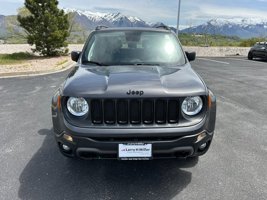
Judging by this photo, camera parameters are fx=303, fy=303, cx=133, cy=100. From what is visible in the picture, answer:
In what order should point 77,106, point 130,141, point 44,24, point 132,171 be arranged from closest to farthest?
1. point 130,141
2. point 77,106
3. point 132,171
4. point 44,24

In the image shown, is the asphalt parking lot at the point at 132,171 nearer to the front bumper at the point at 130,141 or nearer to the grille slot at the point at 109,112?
the front bumper at the point at 130,141

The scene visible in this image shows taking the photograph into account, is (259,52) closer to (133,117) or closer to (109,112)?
(133,117)

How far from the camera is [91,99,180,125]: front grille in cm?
Answer: 306

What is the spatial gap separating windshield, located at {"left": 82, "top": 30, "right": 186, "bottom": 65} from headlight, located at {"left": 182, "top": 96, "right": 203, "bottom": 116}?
3.50 ft

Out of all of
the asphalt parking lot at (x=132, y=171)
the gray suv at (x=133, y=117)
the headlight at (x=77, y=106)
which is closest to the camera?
the gray suv at (x=133, y=117)

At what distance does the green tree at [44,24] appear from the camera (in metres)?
17.0

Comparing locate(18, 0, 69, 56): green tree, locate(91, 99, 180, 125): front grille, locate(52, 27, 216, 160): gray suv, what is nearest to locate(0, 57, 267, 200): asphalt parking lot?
locate(52, 27, 216, 160): gray suv

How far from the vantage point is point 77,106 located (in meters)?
3.16

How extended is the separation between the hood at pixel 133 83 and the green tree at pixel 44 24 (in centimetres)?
1455

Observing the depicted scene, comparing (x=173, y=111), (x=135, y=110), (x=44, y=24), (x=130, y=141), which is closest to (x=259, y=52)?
(x=44, y=24)

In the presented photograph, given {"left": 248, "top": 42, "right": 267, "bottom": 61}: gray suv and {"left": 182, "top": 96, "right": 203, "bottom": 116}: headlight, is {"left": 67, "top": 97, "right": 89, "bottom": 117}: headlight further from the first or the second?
{"left": 248, "top": 42, "right": 267, "bottom": 61}: gray suv

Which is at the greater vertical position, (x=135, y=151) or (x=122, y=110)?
(x=122, y=110)

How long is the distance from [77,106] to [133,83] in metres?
0.63

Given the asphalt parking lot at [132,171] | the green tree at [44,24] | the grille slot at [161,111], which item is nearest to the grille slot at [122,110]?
the grille slot at [161,111]
